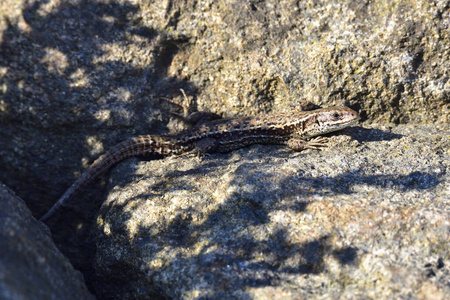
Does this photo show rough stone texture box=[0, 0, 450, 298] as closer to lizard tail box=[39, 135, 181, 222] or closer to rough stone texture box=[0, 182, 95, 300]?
lizard tail box=[39, 135, 181, 222]

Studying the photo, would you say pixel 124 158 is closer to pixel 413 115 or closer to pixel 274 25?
pixel 274 25

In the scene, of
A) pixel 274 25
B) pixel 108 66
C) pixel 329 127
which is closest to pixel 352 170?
pixel 329 127

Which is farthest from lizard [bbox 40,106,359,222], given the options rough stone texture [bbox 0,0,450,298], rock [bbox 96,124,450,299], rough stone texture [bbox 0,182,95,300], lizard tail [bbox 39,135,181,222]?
rough stone texture [bbox 0,182,95,300]

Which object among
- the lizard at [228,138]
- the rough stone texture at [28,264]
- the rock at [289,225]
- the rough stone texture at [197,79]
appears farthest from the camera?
the lizard at [228,138]

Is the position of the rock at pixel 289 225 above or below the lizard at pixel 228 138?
below

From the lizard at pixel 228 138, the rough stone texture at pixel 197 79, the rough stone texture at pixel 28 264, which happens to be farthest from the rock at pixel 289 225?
the rough stone texture at pixel 28 264

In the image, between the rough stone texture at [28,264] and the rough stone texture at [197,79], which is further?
the rough stone texture at [197,79]

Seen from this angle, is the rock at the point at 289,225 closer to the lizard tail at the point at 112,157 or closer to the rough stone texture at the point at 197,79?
the rough stone texture at the point at 197,79
